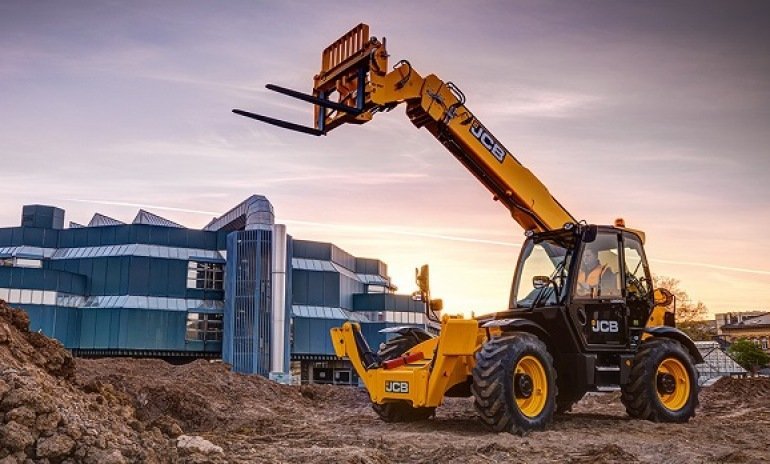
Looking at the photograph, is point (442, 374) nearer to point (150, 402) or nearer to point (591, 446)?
point (591, 446)

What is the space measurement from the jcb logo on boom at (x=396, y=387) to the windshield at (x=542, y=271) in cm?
255

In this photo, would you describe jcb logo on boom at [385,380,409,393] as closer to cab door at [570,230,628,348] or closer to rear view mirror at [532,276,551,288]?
rear view mirror at [532,276,551,288]

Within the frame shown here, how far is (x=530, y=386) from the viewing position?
1006cm

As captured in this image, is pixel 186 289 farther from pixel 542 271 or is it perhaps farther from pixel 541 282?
pixel 541 282

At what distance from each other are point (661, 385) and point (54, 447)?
31.0ft

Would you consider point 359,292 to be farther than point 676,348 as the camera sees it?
Yes

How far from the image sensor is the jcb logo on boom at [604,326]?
11.4 meters

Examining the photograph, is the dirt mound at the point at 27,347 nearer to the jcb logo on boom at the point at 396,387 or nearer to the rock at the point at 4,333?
the rock at the point at 4,333

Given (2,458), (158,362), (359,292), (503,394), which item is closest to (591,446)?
(503,394)

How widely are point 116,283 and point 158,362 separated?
21294 millimetres

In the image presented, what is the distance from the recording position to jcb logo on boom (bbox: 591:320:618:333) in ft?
37.3

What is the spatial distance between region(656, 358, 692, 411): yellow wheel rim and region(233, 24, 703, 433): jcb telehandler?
0.05ft

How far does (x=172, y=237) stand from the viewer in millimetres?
44562

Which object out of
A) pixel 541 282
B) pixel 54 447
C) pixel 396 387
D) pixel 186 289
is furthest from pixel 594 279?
pixel 186 289
